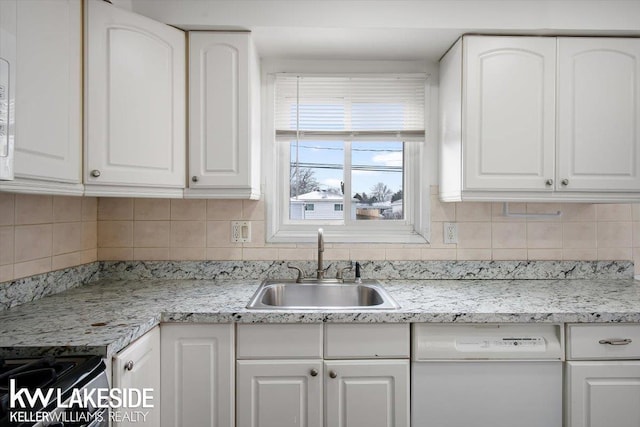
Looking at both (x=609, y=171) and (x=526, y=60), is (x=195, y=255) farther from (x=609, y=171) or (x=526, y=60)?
(x=609, y=171)

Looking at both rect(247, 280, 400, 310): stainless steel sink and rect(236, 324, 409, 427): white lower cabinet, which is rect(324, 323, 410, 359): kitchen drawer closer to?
rect(236, 324, 409, 427): white lower cabinet

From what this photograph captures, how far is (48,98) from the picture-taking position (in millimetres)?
1233

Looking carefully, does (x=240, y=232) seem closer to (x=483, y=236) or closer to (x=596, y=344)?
(x=483, y=236)

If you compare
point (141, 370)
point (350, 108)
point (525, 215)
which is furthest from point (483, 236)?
point (141, 370)

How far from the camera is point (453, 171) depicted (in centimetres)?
185

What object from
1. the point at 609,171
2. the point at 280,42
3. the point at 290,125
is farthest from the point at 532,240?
the point at 280,42

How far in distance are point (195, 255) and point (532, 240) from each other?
6.22 ft

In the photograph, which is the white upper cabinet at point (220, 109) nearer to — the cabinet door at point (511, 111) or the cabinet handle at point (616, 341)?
the cabinet door at point (511, 111)

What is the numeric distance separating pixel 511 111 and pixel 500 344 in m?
1.06

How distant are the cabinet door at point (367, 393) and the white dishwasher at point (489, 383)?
0.18ft

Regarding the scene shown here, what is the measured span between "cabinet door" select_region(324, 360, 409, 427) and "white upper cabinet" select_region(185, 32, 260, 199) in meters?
0.96

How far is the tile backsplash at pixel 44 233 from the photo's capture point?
144cm

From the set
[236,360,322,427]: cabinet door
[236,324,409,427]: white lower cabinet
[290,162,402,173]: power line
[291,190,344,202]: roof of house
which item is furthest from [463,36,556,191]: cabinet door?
[236,360,322,427]: cabinet door

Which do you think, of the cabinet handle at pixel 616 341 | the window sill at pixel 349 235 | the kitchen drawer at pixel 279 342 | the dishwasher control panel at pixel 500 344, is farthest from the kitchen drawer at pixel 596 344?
the kitchen drawer at pixel 279 342
